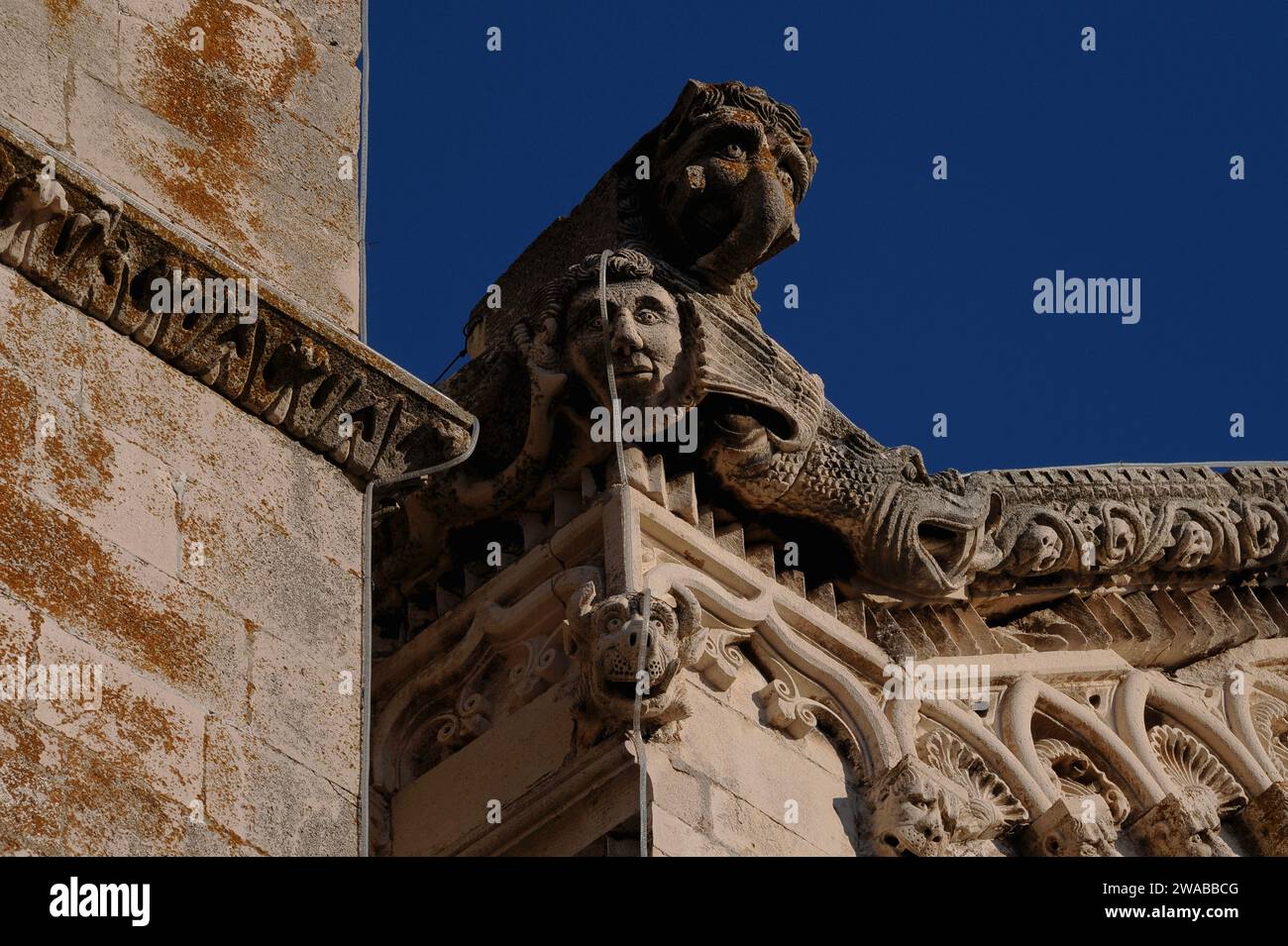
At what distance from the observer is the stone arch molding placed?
853cm

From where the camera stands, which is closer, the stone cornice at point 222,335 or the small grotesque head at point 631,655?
the stone cornice at point 222,335

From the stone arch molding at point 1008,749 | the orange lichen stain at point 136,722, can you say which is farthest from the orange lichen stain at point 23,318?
the stone arch molding at point 1008,749

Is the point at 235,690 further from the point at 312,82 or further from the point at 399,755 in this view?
the point at 399,755

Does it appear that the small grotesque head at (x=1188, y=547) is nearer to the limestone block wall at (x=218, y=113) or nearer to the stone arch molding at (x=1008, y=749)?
the stone arch molding at (x=1008, y=749)

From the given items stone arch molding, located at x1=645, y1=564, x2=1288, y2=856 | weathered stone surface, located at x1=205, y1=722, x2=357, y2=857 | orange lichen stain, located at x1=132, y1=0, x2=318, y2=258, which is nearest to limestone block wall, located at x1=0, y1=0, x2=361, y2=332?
orange lichen stain, located at x1=132, y1=0, x2=318, y2=258

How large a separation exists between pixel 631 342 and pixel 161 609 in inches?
132

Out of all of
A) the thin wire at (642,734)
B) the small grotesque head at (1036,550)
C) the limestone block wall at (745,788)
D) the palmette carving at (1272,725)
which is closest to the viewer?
the thin wire at (642,734)

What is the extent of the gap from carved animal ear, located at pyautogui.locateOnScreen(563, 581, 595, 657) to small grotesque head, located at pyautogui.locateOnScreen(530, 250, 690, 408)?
2.27ft

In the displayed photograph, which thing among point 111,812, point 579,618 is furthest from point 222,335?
point 579,618

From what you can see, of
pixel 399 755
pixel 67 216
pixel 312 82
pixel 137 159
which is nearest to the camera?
pixel 67 216

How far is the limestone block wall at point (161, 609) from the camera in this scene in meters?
5.25

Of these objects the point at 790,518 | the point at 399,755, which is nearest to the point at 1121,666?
the point at 790,518

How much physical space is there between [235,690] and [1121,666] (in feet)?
15.9

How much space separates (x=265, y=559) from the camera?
5.86 metres
